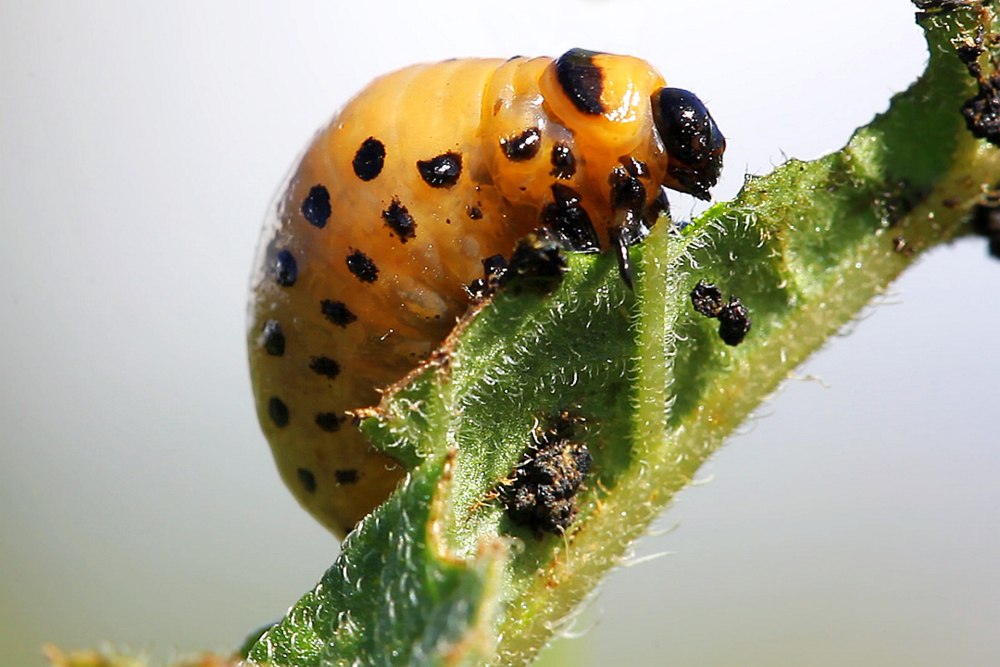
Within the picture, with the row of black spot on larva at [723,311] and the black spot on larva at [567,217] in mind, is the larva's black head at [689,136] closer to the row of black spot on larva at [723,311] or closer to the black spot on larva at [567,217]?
the black spot on larva at [567,217]

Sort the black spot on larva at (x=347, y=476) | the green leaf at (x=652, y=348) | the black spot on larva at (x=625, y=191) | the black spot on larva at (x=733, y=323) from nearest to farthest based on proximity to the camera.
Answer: the green leaf at (x=652, y=348)
the black spot on larva at (x=733, y=323)
the black spot on larva at (x=625, y=191)
the black spot on larva at (x=347, y=476)

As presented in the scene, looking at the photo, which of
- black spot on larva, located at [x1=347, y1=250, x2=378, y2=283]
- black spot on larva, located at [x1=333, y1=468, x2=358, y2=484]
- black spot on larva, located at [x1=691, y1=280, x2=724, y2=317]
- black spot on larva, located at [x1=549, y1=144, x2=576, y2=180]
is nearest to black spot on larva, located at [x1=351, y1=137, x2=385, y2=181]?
black spot on larva, located at [x1=347, y1=250, x2=378, y2=283]

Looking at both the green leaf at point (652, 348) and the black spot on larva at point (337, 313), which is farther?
the black spot on larva at point (337, 313)

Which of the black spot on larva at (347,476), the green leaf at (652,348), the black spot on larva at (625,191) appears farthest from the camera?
the black spot on larva at (347,476)

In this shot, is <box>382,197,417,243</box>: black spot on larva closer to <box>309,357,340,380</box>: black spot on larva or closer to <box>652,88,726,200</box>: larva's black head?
<box>309,357,340,380</box>: black spot on larva

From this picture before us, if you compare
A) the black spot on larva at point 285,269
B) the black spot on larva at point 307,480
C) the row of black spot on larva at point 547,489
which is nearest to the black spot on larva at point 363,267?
the black spot on larva at point 285,269

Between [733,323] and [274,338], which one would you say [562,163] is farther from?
[274,338]
